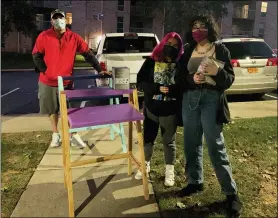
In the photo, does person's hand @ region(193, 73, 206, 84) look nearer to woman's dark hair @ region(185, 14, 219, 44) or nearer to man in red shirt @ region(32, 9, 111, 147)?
woman's dark hair @ region(185, 14, 219, 44)

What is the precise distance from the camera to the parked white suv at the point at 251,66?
7.78 metres

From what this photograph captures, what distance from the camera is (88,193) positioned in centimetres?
337

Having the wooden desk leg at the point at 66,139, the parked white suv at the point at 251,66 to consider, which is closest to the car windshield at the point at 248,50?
the parked white suv at the point at 251,66

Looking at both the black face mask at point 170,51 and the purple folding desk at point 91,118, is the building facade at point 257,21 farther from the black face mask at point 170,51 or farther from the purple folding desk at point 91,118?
the purple folding desk at point 91,118

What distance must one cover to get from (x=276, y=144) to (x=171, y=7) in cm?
2857

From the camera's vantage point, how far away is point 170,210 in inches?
122

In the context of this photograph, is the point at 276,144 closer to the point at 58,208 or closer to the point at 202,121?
the point at 202,121

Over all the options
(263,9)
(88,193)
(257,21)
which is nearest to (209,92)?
(88,193)

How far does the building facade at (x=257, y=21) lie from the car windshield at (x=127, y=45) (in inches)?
1275

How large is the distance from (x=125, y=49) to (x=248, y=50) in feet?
10.2

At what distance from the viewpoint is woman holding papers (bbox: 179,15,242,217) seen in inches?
112

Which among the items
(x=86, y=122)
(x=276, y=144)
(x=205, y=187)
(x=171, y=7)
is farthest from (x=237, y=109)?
(x=171, y=7)

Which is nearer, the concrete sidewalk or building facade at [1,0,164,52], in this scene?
the concrete sidewalk

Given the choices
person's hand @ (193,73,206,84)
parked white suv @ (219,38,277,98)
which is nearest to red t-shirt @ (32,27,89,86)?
person's hand @ (193,73,206,84)
